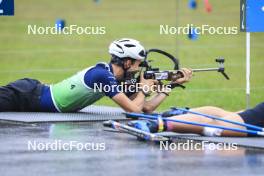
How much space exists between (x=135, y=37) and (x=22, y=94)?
17202mm

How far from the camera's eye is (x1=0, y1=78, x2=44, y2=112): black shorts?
48.4 ft

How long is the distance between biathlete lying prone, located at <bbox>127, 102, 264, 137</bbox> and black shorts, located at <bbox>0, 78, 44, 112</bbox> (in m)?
2.72

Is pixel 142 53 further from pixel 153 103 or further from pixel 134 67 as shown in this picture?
pixel 153 103

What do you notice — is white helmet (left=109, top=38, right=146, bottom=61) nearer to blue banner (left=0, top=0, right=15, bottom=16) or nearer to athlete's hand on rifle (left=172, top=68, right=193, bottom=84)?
athlete's hand on rifle (left=172, top=68, right=193, bottom=84)

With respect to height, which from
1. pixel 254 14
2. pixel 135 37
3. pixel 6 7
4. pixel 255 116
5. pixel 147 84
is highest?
pixel 135 37

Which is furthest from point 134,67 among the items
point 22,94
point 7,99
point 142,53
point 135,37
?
point 135,37

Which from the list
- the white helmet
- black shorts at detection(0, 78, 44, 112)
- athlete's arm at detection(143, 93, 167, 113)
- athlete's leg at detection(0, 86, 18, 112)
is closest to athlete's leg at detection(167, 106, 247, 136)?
the white helmet

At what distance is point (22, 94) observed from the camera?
14758mm

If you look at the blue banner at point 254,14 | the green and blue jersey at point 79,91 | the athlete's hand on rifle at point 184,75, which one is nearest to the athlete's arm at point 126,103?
the green and blue jersey at point 79,91

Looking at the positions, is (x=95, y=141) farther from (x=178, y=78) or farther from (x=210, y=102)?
(x=210, y=102)

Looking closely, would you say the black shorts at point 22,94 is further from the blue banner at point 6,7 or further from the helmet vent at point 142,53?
the blue banner at point 6,7

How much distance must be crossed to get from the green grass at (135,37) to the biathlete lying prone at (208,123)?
637 cm

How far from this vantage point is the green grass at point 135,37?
872 inches

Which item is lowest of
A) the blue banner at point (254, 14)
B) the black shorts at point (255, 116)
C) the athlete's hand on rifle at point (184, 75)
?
the black shorts at point (255, 116)
